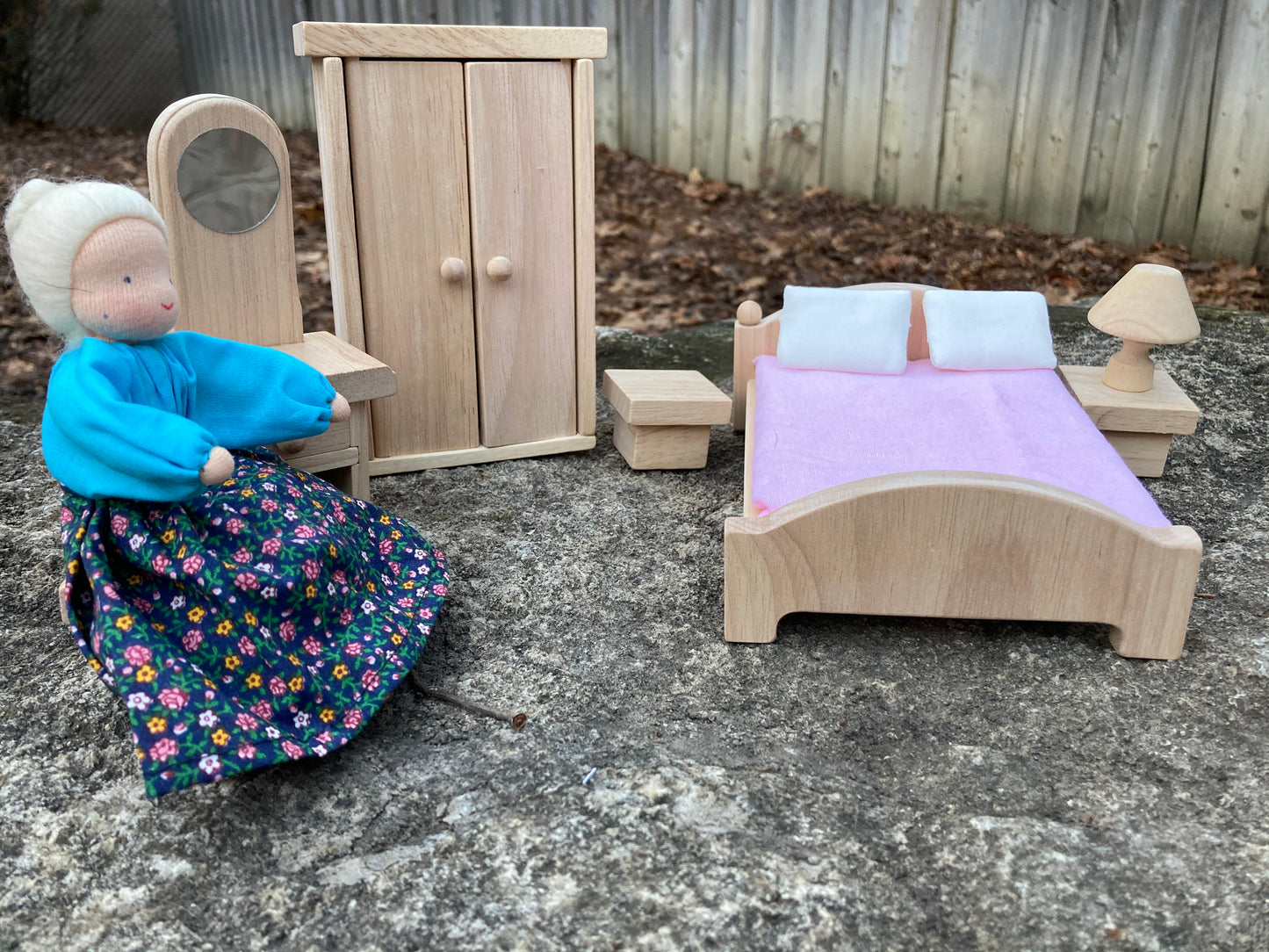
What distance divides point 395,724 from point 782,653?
32.2 inches

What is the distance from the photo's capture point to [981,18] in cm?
513

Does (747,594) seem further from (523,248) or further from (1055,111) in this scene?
(1055,111)

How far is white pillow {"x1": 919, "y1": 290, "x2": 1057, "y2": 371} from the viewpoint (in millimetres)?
3180

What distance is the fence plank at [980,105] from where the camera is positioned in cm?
511

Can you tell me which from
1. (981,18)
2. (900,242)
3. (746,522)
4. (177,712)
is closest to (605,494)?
(746,522)

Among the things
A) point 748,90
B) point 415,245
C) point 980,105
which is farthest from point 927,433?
point 748,90

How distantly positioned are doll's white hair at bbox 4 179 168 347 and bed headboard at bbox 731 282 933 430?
1.89 meters

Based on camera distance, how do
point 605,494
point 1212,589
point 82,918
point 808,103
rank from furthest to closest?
point 808,103 < point 605,494 < point 1212,589 < point 82,918

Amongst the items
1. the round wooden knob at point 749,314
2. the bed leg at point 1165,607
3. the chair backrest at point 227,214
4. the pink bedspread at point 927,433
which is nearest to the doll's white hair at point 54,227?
the chair backrest at point 227,214

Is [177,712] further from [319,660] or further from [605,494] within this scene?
[605,494]

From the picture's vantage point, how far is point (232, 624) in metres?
1.93

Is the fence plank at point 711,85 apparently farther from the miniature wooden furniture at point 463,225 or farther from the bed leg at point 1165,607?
the bed leg at point 1165,607

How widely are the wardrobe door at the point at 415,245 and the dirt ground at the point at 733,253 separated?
1584 millimetres

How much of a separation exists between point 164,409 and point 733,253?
3.82m
